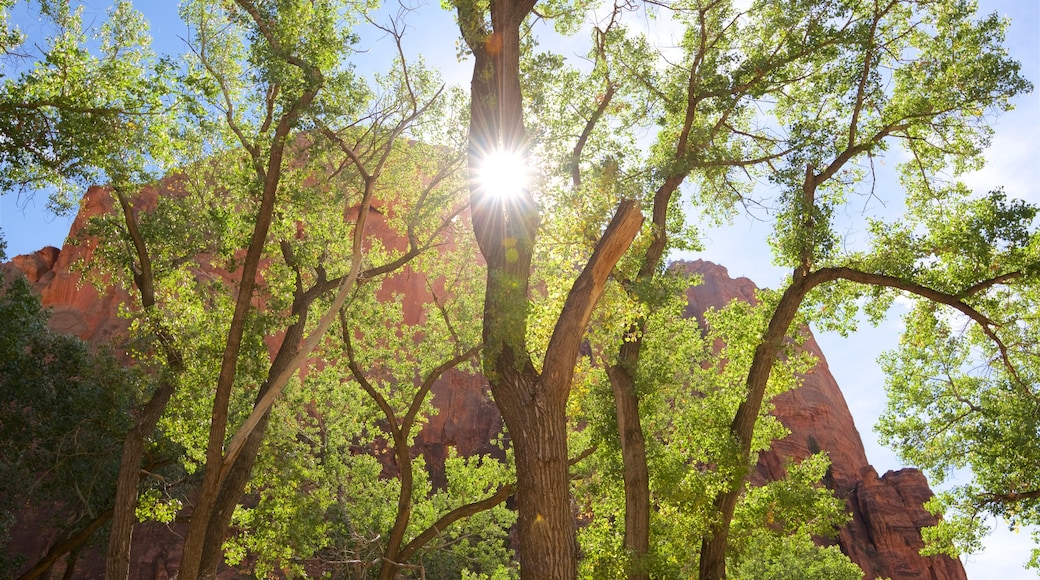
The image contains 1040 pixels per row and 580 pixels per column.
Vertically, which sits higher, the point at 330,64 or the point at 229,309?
the point at 330,64

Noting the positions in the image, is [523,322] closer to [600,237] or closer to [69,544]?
[600,237]

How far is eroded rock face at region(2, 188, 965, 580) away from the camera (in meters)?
37.4

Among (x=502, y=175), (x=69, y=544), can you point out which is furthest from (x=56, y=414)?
(x=502, y=175)

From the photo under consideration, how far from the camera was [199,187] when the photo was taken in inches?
550

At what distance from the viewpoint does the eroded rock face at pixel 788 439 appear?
1471 inches

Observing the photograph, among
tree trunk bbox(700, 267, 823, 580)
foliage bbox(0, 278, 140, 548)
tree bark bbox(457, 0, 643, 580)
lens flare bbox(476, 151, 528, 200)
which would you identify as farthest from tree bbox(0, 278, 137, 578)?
tree trunk bbox(700, 267, 823, 580)

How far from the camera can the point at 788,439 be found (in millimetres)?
43500

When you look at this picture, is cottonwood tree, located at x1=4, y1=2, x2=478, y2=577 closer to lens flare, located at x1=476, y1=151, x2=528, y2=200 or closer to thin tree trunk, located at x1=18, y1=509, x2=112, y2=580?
lens flare, located at x1=476, y1=151, x2=528, y2=200

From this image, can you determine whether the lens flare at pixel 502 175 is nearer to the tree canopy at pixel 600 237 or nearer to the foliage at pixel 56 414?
the tree canopy at pixel 600 237

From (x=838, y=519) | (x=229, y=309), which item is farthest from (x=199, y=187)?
(x=838, y=519)

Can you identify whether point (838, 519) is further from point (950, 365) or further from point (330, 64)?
point (330, 64)

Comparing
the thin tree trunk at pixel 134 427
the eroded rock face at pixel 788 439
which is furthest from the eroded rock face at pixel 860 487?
the thin tree trunk at pixel 134 427

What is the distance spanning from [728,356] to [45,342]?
17.3m

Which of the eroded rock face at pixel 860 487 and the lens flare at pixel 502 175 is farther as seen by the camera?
the eroded rock face at pixel 860 487
